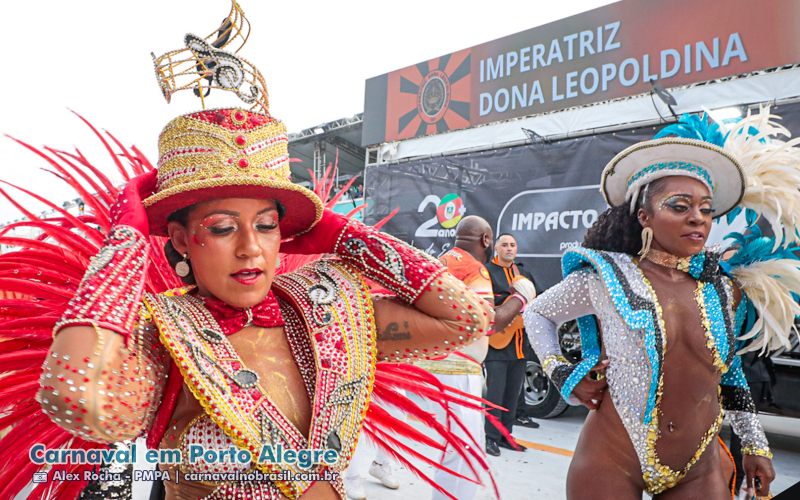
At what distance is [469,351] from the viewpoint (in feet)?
12.5

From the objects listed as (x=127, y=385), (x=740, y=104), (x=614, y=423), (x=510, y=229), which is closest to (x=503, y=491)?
(x=614, y=423)

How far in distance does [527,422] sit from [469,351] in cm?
282

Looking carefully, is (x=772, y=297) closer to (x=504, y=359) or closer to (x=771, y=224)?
(x=771, y=224)

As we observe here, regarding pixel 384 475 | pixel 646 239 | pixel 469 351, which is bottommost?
pixel 384 475

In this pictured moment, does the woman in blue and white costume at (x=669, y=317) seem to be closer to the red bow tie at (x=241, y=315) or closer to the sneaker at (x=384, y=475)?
the red bow tie at (x=241, y=315)

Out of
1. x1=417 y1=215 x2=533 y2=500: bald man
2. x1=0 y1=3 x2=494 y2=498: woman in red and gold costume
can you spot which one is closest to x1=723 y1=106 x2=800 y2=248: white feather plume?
x1=417 y1=215 x2=533 y2=500: bald man

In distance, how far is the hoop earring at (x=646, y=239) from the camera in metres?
2.32

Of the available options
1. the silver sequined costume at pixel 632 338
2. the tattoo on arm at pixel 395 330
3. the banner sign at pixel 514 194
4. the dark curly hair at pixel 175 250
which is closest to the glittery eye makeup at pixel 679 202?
the silver sequined costume at pixel 632 338

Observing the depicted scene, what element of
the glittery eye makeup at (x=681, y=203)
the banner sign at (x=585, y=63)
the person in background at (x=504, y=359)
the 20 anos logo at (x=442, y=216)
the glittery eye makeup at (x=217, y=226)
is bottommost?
the person in background at (x=504, y=359)

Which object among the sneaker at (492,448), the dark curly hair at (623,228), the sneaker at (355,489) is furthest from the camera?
the sneaker at (492,448)

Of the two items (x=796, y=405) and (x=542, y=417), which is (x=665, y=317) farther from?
(x=542, y=417)

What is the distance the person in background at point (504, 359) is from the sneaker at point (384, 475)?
1145 millimetres

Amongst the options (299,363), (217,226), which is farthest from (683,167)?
(217,226)

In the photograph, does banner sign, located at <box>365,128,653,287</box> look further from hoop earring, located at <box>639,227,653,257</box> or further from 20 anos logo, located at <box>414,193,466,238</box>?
hoop earring, located at <box>639,227,653,257</box>
